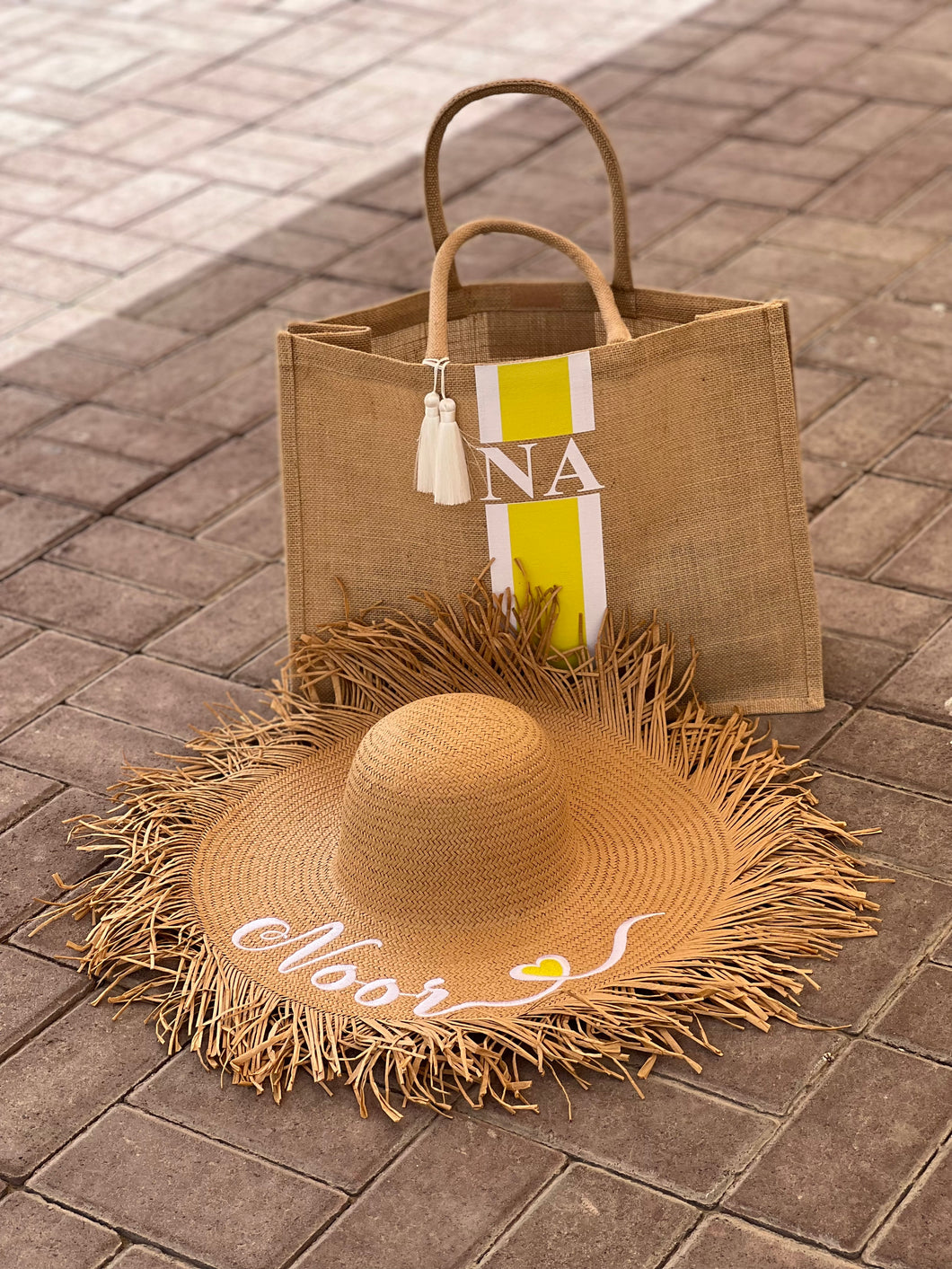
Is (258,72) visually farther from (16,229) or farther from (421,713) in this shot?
(421,713)

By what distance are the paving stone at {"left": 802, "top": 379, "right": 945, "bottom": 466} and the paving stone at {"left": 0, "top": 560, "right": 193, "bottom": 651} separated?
47.4 inches

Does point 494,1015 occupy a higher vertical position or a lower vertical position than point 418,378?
lower

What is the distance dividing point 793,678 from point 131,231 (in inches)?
96.8

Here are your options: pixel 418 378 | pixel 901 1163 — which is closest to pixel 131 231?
pixel 418 378

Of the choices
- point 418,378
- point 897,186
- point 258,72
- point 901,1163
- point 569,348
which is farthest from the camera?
point 258,72

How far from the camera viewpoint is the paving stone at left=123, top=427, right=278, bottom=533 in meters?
3.04

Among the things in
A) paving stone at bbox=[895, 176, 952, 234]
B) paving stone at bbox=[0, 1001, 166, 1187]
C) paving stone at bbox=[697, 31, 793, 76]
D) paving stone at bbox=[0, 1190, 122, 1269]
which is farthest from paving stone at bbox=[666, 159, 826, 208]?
paving stone at bbox=[0, 1190, 122, 1269]

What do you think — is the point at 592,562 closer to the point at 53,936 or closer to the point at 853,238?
the point at 53,936

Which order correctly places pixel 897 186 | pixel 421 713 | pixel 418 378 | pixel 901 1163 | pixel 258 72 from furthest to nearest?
pixel 258 72
pixel 897 186
pixel 418 378
pixel 421 713
pixel 901 1163

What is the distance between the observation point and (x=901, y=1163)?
1.72m

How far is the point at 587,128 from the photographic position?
7.67 ft

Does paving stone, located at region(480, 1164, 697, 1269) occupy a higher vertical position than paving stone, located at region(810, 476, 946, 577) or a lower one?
lower

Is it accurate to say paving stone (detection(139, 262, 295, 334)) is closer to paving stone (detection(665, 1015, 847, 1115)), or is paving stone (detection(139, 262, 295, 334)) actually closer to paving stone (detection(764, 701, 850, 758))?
paving stone (detection(764, 701, 850, 758))

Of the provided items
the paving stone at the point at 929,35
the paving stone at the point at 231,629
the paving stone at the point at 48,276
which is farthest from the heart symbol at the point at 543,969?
the paving stone at the point at 929,35
